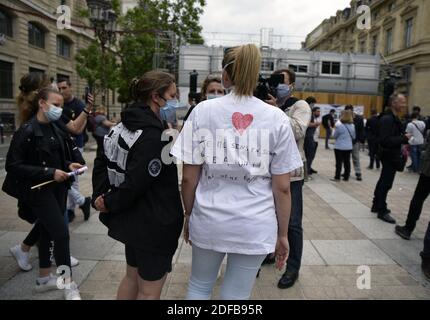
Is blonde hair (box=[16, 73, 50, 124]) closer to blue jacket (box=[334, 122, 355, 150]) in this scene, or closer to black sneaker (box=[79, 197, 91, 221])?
black sneaker (box=[79, 197, 91, 221])

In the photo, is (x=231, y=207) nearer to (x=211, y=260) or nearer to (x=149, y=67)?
(x=211, y=260)

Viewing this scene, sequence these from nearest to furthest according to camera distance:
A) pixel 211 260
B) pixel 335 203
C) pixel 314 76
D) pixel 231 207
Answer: pixel 231 207 < pixel 211 260 < pixel 335 203 < pixel 314 76

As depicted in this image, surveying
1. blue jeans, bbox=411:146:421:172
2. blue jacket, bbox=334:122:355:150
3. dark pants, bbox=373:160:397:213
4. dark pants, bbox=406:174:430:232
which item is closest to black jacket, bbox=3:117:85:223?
dark pants, bbox=406:174:430:232

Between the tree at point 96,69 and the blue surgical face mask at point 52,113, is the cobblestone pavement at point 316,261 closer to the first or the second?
the blue surgical face mask at point 52,113

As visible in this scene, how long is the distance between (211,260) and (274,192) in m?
0.53

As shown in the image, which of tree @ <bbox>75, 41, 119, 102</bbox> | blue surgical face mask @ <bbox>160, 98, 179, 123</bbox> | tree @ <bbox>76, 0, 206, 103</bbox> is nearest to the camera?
blue surgical face mask @ <bbox>160, 98, 179, 123</bbox>

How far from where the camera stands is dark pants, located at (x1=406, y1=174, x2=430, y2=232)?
4.25m

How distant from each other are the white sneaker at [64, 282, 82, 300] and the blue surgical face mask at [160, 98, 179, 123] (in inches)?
68.2

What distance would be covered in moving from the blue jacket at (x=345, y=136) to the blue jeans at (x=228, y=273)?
737 centimetres

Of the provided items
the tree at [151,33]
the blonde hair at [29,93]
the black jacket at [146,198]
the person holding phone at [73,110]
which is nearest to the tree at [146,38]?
the tree at [151,33]

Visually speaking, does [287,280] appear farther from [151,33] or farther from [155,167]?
[151,33]

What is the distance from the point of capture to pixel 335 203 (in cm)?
659

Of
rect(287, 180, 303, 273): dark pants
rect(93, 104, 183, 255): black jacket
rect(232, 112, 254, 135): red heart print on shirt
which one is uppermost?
rect(232, 112, 254, 135): red heart print on shirt
